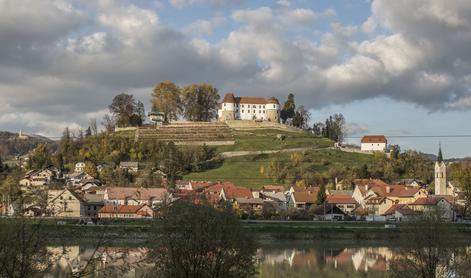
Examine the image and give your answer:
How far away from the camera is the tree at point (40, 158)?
106125 millimetres

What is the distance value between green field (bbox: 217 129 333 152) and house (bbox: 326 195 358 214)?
114 ft

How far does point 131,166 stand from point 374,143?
165 feet

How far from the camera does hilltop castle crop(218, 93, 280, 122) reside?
481 feet

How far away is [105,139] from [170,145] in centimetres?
1271

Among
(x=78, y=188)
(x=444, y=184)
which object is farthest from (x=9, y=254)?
(x=444, y=184)

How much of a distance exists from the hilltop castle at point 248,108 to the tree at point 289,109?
82.1 inches

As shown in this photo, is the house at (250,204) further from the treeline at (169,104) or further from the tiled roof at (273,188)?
the treeline at (169,104)

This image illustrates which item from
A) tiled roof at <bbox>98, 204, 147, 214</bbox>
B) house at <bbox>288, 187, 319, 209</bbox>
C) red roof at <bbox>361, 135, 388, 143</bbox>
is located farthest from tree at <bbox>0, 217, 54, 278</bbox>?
red roof at <bbox>361, 135, 388, 143</bbox>

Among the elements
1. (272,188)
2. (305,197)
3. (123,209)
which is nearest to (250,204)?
(305,197)

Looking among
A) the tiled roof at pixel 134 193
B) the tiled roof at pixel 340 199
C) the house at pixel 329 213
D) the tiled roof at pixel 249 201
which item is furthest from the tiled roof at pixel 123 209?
the tiled roof at pixel 340 199

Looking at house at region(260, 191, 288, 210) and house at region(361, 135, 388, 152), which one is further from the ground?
house at region(361, 135, 388, 152)

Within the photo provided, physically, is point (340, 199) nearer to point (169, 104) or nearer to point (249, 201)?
point (249, 201)

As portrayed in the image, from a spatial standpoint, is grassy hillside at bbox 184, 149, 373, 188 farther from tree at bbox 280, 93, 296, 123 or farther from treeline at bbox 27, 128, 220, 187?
tree at bbox 280, 93, 296, 123

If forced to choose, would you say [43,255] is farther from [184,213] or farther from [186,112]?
[186,112]
